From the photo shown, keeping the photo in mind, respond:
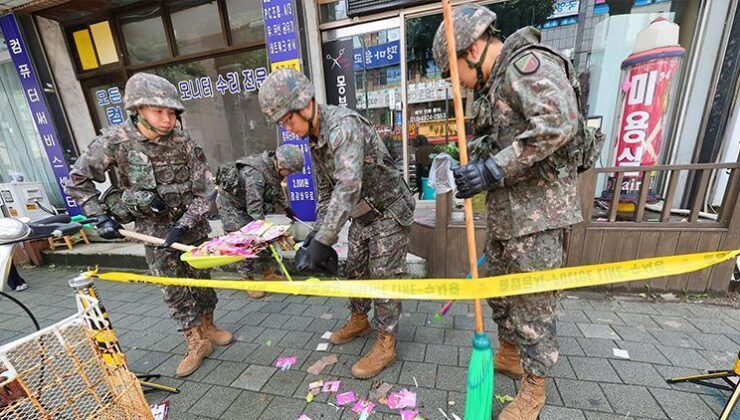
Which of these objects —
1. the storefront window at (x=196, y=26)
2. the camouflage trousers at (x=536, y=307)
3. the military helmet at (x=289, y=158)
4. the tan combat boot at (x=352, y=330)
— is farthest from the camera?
the storefront window at (x=196, y=26)

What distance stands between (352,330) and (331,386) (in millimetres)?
575

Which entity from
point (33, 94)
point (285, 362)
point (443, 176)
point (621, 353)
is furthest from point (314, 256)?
point (33, 94)

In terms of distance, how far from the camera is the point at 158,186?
7.97 ft

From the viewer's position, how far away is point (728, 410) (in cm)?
158

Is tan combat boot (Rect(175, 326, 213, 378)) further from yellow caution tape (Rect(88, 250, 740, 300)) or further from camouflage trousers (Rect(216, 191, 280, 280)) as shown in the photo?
yellow caution tape (Rect(88, 250, 740, 300))

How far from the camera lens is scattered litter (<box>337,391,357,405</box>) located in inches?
81.2

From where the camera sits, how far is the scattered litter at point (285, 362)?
2.47m

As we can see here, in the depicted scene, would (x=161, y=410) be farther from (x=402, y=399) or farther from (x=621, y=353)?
(x=621, y=353)

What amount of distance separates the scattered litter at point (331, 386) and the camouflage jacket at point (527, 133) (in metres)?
1.57

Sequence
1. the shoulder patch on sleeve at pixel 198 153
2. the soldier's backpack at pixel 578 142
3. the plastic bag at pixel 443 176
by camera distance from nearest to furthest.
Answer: the soldier's backpack at pixel 578 142
the shoulder patch on sleeve at pixel 198 153
the plastic bag at pixel 443 176

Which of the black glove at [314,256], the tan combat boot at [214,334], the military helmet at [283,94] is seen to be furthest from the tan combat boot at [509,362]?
the tan combat boot at [214,334]

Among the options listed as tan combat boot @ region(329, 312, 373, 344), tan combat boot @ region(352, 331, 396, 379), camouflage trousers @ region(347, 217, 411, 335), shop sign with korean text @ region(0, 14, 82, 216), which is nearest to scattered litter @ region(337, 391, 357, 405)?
tan combat boot @ region(352, 331, 396, 379)

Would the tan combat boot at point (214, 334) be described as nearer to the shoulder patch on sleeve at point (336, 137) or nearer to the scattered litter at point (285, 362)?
the scattered litter at point (285, 362)

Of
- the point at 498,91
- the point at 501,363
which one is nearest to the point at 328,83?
the point at 498,91
